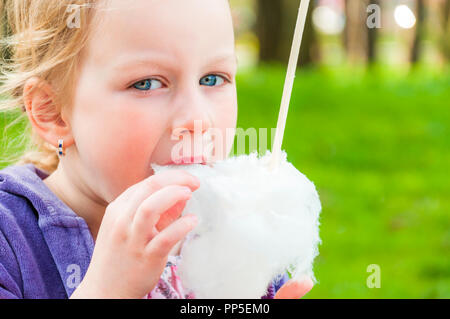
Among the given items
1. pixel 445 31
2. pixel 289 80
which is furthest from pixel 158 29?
pixel 445 31

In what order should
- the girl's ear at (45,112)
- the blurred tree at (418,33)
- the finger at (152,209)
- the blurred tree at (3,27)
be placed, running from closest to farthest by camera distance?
the finger at (152,209), the girl's ear at (45,112), the blurred tree at (3,27), the blurred tree at (418,33)

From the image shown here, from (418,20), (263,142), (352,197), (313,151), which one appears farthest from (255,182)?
(418,20)

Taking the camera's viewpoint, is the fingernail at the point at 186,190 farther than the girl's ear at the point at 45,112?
No

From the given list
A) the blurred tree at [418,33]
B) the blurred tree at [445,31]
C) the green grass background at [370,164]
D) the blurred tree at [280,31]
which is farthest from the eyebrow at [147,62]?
the blurred tree at [418,33]

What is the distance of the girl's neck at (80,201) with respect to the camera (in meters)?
1.52

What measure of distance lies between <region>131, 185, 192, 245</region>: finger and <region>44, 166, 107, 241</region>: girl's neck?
451 mm

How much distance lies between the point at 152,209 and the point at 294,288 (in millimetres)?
342

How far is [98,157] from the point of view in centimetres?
135

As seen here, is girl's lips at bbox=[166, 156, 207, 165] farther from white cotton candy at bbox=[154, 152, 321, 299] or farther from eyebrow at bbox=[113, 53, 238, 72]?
eyebrow at bbox=[113, 53, 238, 72]

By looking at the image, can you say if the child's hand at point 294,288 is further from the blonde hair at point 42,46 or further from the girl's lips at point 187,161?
the blonde hair at point 42,46

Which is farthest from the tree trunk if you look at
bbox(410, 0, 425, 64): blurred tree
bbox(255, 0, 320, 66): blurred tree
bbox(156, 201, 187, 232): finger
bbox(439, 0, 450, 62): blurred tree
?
bbox(156, 201, 187, 232): finger

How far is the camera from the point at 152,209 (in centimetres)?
108

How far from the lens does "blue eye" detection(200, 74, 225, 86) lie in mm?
1354

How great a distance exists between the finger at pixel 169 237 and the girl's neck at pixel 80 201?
463 mm
